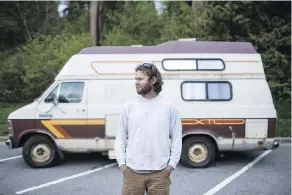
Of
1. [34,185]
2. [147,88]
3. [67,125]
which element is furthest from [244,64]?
[147,88]

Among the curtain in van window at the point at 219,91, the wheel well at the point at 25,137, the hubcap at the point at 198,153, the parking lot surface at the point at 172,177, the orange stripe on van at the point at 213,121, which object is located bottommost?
the parking lot surface at the point at 172,177

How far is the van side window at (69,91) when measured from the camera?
839cm

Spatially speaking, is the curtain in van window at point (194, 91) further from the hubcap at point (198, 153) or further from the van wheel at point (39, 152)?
the van wheel at point (39, 152)

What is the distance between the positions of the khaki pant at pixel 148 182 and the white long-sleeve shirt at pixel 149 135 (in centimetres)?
6

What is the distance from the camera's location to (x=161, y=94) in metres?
8.36

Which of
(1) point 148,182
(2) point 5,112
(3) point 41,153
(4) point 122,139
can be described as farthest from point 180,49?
(2) point 5,112

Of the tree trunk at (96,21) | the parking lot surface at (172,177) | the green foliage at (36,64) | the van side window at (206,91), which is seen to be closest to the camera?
the parking lot surface at (172,177)

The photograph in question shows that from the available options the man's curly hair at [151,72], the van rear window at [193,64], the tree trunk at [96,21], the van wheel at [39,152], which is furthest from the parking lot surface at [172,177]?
the tree trunk at [96,21]

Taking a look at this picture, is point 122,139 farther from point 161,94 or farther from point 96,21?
point 96,21

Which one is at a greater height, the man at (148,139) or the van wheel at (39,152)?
the man at (148,139)

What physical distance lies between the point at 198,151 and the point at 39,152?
3276 mm

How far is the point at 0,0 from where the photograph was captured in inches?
890

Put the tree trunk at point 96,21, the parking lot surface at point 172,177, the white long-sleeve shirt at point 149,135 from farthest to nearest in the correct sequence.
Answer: the tree trunk at point 96,21 < the parking lot surface at point 172,177 < the white long-sleeve shirt at point 149,135

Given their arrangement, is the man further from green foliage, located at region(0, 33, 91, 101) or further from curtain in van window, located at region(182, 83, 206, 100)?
green foliage, located at region(0, 33, 91, 101)
